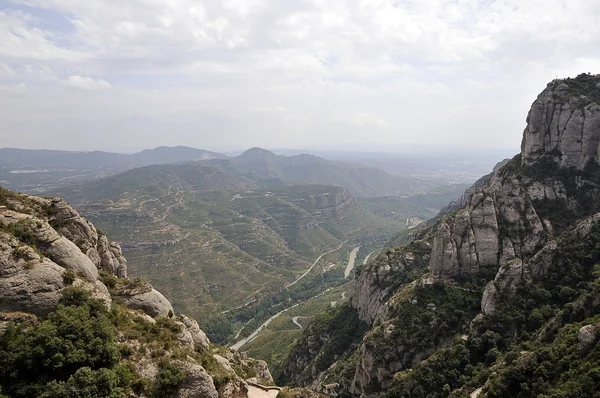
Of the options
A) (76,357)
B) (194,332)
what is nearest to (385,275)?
(194,332)

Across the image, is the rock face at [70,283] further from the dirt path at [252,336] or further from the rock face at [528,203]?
the dirt path at [252,336]

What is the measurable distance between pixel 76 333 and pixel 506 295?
207 ft

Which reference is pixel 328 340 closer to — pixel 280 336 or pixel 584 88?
pixel 280 336

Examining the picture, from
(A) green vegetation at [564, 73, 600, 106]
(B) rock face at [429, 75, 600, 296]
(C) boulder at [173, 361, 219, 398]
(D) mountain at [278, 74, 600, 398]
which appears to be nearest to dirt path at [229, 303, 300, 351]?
(D) mountain at [278, 74, 600, 398]

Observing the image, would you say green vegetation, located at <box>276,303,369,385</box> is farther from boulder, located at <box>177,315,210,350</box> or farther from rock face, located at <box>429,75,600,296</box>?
boulder, located at <box>177,315,210,350</box>

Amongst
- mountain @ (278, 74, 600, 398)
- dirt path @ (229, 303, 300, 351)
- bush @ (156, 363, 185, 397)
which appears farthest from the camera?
dirt path @ (229, 303, 300, 351)

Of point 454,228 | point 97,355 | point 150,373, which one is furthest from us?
point 454,228

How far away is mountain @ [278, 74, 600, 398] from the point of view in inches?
1789

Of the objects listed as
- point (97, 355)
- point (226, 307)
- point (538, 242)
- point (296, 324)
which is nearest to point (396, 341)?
point (538, 242)

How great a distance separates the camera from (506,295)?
6034 centimetres

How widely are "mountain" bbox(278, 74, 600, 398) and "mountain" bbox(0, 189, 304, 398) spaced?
29499 millimetres

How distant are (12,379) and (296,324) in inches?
5893

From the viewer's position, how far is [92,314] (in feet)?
120

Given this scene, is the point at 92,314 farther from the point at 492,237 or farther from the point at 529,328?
the point at 492,237
